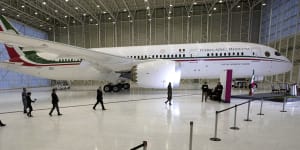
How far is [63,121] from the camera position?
6.00 meters

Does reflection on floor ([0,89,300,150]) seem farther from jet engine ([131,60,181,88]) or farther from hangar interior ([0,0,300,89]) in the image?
hangar interior ([0,0,300,89])

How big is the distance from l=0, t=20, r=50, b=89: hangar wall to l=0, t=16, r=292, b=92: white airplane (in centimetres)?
1087

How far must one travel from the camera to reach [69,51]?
396 inches

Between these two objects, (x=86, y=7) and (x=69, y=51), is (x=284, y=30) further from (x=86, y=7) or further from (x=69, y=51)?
(x=86, y=7)

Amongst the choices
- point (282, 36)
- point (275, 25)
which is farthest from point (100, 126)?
point (275, 25)

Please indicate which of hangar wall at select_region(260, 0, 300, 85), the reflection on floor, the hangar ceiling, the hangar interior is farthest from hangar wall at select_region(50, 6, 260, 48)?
the reflection on floor

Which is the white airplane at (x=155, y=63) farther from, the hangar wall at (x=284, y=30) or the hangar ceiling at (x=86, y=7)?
the hangar ceiling at (x=86, y=7)

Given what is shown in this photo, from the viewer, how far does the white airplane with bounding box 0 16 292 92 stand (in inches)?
440

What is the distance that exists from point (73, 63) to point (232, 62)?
12.1 metres

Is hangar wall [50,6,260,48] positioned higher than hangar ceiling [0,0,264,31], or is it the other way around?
hangar ceiling [0,0,264,31]

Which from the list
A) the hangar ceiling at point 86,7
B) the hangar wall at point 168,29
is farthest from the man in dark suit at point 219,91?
the hangar wall at point 168,29

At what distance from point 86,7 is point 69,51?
16.1 meters

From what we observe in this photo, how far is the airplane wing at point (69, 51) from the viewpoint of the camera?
7.97 meters

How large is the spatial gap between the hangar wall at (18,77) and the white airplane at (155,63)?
1087 centimetres
